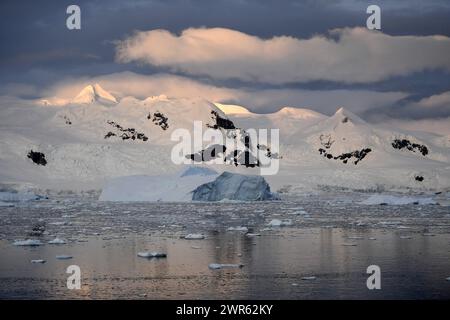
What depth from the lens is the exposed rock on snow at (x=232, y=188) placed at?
54781 mm

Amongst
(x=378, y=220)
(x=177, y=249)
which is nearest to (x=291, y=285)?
(x=177, y=249)

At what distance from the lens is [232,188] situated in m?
55.1

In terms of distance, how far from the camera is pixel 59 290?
13.6m

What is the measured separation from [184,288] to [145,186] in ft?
154

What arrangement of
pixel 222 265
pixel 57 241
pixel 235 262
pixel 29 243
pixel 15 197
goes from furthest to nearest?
pixel 15 197 < pixel 57 241 < pixel 29 243 < pixel 235 262 < pixel 222 265

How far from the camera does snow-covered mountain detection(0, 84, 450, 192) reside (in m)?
95.3

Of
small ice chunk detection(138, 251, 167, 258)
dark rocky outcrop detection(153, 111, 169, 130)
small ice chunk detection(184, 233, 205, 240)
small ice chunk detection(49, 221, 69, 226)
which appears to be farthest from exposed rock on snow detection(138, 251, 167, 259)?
dark rocky outcrop detection(153, 111, 169, 130)

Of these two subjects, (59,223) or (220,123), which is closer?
(59,223)

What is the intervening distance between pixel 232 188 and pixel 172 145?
55193mm

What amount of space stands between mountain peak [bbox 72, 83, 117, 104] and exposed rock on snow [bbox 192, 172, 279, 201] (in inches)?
2593

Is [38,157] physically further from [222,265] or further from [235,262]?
[222,265]

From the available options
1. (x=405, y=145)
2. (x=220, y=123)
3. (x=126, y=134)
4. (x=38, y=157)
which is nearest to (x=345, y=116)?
(x=405, y=145)

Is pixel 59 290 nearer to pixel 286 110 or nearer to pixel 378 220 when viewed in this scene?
pixel 378 220
